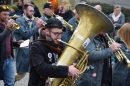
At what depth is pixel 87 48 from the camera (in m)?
4.40

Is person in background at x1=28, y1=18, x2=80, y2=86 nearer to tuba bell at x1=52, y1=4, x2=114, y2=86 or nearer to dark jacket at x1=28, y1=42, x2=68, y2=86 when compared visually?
dark jacket at x1=28, y1=42, x2=68, y2=86

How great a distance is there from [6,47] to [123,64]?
1844mm

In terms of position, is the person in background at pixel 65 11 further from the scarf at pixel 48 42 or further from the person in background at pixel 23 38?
the scarf at pixel 48 42

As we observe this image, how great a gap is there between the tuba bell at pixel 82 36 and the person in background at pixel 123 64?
74 centimetres

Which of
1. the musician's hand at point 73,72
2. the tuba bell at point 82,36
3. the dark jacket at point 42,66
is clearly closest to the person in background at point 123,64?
the tuba bell at point 82,36

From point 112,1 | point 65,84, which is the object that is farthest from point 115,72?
point 112,1

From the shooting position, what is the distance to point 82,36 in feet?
13.2

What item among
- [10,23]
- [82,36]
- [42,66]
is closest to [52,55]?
[42,66]

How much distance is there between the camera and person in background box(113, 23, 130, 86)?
501cm

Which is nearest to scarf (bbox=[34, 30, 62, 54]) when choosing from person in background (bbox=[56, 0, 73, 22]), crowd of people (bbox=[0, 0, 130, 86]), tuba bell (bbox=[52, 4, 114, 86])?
crowd of people (bbox=[0, 0, 130, 86])

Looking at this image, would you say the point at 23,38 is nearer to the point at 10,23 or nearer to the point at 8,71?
the point at 8,71

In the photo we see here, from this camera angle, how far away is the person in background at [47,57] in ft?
12.0

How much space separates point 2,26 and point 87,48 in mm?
1543

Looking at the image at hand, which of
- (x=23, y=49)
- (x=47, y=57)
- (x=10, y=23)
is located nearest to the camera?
(x=47, y=57)
